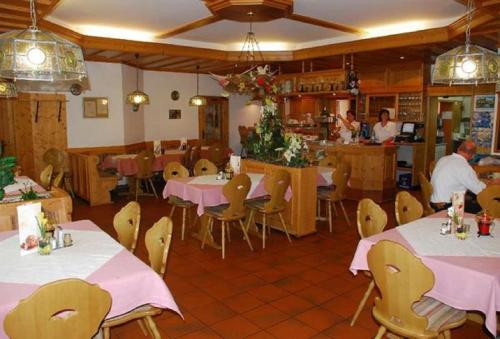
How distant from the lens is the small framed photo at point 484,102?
6.84 meters

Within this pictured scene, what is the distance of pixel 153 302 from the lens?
2.36 metres

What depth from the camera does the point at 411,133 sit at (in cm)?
866

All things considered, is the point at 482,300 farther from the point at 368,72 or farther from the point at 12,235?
the point at 368,72

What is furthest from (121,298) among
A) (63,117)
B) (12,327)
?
(63,117)

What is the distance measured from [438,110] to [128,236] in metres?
7.99

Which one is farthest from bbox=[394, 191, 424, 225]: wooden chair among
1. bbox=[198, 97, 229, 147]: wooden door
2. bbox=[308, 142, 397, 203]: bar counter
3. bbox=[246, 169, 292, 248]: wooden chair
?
bbox=[198, 97, 229, 147]: wooden door

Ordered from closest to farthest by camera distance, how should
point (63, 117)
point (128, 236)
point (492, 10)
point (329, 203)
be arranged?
1. point (128, 236)
2. point (492, 10)
3. point (329, 203)
4. point (63, 117)

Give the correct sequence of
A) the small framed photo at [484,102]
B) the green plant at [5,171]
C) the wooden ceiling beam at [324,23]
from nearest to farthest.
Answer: the green plant at [5,171] < the wooden ceiling beam at [324,23] < the small framed photo at [484,102]

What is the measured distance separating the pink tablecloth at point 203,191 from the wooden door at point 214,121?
242 inches

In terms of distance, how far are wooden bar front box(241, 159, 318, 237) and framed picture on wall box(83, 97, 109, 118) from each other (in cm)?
460

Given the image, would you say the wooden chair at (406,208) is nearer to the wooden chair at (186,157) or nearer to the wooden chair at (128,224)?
the wooden chair at (128,224)

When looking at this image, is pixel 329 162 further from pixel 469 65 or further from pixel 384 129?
pixel 469 65

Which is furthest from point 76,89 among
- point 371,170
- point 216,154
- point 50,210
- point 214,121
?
point 371,170

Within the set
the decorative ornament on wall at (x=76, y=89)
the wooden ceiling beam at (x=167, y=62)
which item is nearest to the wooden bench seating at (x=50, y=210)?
the decorative ornament on wall at (x=76, y=89)
